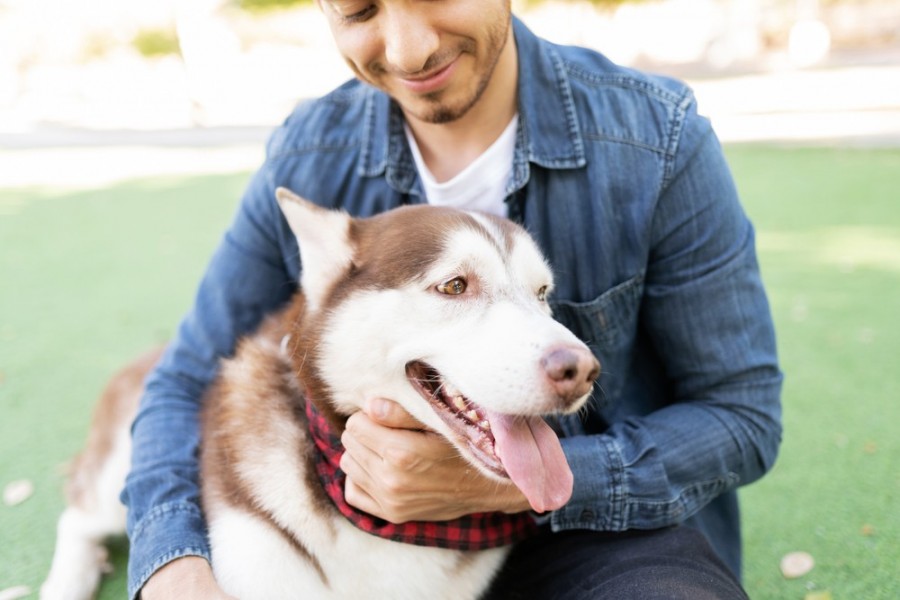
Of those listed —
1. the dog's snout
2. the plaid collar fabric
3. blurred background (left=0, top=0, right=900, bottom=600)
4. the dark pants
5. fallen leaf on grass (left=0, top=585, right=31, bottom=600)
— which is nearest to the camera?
the dog's snout

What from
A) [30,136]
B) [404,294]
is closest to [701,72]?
[30,136]

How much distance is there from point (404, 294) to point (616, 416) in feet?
3.06

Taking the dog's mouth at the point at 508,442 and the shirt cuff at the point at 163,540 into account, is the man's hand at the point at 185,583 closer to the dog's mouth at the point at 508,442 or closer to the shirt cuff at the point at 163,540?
the shirt cuff at the point at 163,540

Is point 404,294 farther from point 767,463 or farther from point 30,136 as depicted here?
point 30,136

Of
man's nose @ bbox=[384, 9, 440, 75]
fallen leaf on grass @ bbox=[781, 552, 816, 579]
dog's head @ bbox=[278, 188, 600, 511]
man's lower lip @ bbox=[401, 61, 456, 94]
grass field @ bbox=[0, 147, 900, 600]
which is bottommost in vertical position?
grass field @ bbox=[0, 147, 900, 600]

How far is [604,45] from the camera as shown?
25.8 meters

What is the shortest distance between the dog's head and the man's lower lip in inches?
16.0

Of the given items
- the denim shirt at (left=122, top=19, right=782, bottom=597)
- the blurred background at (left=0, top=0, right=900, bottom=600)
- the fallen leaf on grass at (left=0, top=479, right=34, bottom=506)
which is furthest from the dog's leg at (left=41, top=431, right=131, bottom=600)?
the denim shirt at (left=122, top=19, right=782, bottom=597)

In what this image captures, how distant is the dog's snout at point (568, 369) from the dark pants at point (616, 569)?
2.00ft

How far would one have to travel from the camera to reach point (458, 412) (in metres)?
1.97

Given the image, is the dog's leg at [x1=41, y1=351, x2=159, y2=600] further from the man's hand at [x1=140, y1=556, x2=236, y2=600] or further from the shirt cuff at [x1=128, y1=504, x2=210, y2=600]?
the man's hand at [x1=140, y1=556, x2=236, y2=600]

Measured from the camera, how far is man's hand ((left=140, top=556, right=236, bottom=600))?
2035mm

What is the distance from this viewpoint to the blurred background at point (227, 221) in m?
3.22

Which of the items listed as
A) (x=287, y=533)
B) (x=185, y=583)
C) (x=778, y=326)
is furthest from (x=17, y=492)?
(x=778, y=326)
